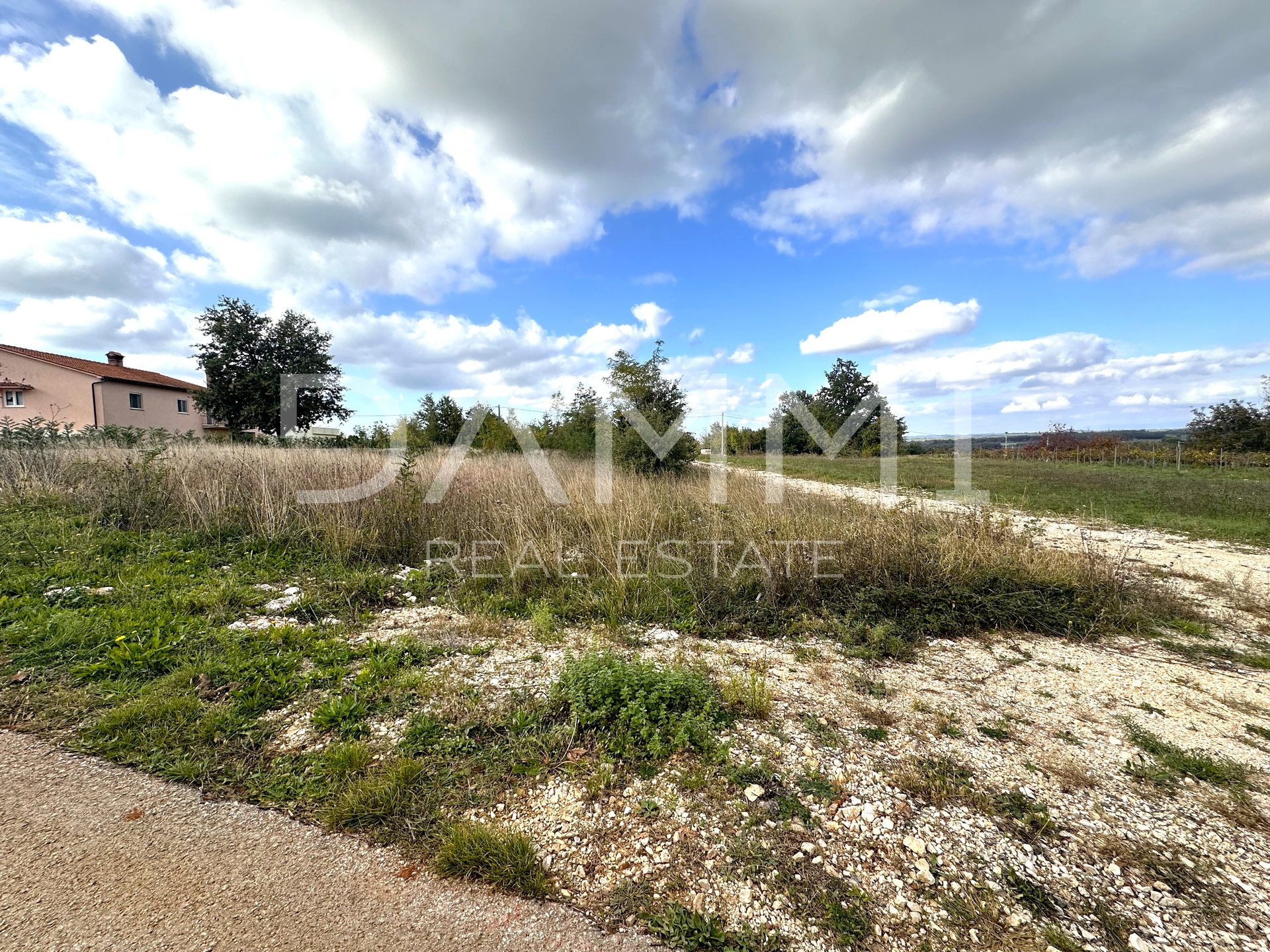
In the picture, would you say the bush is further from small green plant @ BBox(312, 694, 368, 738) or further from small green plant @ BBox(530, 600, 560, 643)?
small green plant @ BBox(312, 694, 368, 738)

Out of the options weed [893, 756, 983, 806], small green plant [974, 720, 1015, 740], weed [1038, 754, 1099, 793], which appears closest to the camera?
weed [893, 756, 983, 806]

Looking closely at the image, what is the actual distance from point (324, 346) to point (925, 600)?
31765 millimetres

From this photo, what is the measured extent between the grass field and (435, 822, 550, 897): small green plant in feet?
27.5

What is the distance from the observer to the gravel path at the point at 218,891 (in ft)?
4.77

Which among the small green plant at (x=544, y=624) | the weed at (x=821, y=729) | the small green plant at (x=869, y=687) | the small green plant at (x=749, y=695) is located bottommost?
the small green plant at (x=869, y=687)

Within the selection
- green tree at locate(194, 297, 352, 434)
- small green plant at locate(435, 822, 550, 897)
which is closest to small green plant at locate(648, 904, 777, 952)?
small green plant at locate(435, 822, 550, 897)

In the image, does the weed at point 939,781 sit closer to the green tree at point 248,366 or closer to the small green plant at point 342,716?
the small green plant at point 342,716

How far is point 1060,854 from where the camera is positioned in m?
1.81

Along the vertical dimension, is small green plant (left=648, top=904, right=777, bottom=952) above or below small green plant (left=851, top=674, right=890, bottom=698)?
above

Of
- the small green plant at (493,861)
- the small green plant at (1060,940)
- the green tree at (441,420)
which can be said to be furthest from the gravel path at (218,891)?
the green tree at (441,420)

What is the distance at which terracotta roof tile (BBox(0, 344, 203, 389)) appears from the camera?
26781 millimetres

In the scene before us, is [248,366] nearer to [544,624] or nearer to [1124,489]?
[544,624]

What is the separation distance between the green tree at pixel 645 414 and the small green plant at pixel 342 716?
803cm

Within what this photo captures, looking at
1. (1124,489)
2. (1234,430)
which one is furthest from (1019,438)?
(1124,489)
